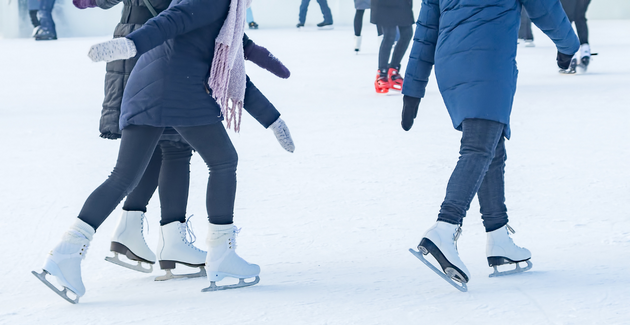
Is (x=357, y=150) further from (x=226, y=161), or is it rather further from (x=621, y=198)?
(x=226, y=161)

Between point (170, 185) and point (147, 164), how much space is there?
0.82ft

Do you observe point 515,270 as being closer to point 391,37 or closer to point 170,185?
point 170,185

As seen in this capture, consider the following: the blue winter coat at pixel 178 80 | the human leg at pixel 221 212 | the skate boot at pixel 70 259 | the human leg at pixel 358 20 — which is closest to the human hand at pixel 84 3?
the blue winter coat at pixel 178 80

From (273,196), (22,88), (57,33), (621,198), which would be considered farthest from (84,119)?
(57,33)

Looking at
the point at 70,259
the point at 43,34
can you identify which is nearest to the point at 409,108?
the point at 70,259

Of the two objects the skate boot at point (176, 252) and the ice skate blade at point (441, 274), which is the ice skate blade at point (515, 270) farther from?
the skate boot at point (176, 252)

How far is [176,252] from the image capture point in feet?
8.34

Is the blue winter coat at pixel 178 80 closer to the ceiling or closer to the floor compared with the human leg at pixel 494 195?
closer to the ceiling

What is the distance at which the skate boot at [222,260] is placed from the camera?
2375 millimetres

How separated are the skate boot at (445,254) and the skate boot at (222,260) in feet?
1.63

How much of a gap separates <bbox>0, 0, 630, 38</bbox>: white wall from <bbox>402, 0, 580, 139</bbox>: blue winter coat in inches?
518

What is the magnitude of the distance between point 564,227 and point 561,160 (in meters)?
1.18

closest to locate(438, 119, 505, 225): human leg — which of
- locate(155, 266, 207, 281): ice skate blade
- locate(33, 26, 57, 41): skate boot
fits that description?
locate(155, 266, 207, 281): ice skate blade

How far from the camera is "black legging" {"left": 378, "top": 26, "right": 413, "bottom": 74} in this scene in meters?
6.55
